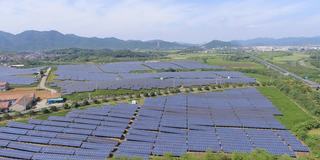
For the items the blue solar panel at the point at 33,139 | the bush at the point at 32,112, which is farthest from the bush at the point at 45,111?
the blue solar panel at the point at 33,139

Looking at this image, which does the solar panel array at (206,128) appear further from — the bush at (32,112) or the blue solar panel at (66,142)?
the bush at (32,112)

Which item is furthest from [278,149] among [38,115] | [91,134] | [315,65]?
[315,65]

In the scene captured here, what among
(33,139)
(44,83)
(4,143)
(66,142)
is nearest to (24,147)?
(33,139)

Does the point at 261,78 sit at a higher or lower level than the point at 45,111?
lower

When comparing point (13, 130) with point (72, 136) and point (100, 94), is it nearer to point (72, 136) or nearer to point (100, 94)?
point (72, 136)

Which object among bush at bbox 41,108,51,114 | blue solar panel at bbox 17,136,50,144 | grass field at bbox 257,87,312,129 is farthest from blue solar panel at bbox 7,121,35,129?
grass field at bbox 257,87,312,129

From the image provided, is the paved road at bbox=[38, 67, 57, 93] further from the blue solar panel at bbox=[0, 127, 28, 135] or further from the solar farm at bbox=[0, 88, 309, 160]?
the blue solar panel at bbox=[0, 127, 28, 135]
